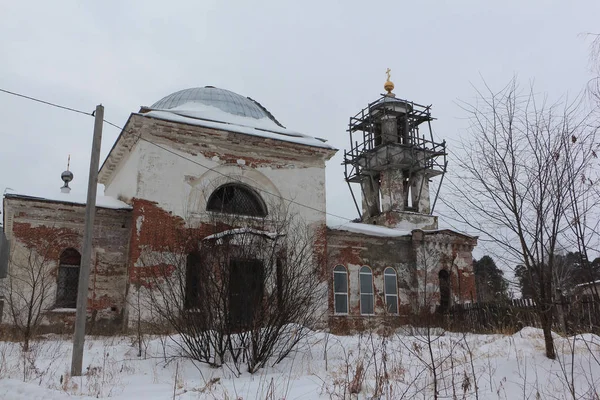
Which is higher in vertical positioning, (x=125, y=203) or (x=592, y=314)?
(x=125, y=203)

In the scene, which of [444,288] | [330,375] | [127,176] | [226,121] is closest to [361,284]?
[444,288]

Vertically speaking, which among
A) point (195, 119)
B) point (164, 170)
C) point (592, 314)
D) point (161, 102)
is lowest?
point (592, 314)

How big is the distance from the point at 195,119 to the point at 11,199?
6157 mm

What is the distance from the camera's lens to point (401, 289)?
814 inches

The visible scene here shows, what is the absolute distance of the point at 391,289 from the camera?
67.3ft

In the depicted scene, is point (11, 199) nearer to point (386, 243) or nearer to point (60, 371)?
point (60, 371)

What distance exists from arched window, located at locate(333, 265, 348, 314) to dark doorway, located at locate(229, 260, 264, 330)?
10469 mm

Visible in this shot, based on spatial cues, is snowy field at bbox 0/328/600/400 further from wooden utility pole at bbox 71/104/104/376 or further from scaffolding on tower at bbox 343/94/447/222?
scaffolding on tower at bbox 343/94/447/222

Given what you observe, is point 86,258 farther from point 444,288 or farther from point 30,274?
point 444,288

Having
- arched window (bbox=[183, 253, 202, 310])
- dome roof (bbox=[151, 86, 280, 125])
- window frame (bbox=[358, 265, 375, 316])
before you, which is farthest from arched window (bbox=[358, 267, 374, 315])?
arched window (bbox=[183, 253, 202, 310])

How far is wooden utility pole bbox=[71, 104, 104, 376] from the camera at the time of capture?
324 inches

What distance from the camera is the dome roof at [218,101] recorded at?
20875 millimetres

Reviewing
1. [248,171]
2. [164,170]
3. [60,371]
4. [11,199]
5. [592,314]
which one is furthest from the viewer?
[248,171]

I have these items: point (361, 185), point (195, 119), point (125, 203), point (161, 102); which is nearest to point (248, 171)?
point (195, 119)
